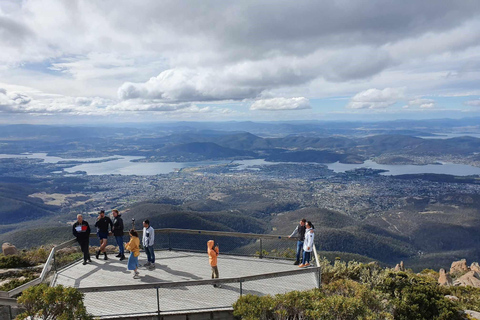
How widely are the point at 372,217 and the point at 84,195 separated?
144m

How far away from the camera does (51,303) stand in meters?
6.16

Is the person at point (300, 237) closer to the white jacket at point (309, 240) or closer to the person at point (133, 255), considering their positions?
the white jacket at point (309, 240)

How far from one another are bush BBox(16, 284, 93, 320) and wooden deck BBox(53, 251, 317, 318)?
937 mm

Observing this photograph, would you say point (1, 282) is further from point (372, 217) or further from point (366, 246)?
point (372, 217)

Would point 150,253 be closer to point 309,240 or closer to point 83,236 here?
point 83,236

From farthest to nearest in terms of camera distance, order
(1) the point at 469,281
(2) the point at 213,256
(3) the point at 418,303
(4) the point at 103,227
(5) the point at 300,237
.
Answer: (1) the point at 469,281 → (4) the point at 103,227 → (5) the point at 300,237 → (3) the point at 418,303 → (2) the point at 213,256

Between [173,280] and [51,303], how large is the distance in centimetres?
350

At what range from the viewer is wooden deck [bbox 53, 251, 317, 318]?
7.40 meters

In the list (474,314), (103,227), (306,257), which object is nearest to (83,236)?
(103,227)

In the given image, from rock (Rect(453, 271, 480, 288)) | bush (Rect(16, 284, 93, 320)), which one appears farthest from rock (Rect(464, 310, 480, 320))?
bush (Rect(16, 284, 93, 320))

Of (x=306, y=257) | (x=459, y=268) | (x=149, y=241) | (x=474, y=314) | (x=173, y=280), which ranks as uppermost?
(x=149, y=241)

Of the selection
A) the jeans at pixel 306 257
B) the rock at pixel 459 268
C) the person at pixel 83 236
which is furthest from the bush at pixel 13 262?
the rock at pixel 459 268

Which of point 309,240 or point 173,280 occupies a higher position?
point 309,240

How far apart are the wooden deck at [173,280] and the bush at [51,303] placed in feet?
3.07
